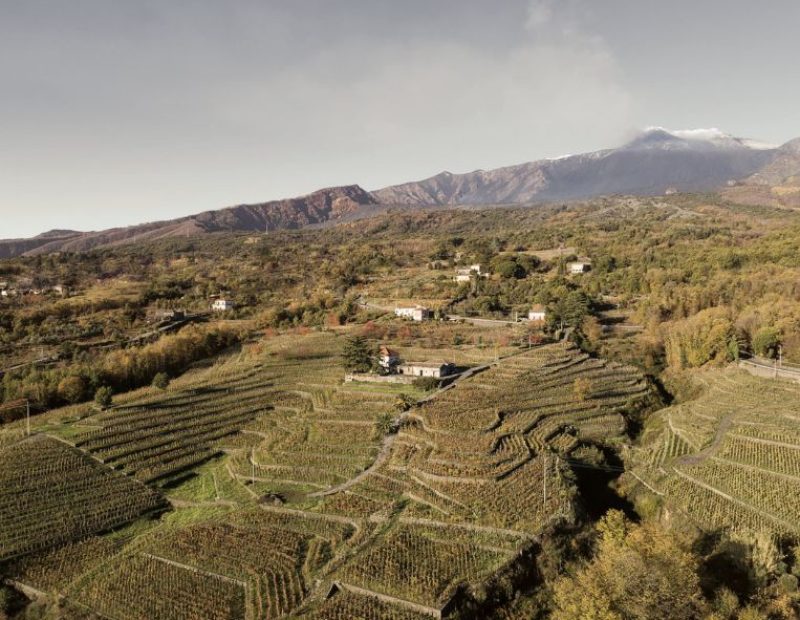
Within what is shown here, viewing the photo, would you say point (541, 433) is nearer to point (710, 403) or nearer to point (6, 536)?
point (710, 403)

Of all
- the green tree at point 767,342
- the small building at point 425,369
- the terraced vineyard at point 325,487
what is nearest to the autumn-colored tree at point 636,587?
the terraced vineyard at point 325,487

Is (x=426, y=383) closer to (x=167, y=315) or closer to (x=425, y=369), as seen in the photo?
(x=425, y=369)

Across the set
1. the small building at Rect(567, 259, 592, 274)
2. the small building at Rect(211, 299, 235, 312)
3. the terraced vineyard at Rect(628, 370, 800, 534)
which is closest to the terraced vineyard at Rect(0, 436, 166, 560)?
the terraced vineyard at Rect(628, 370, 800, 534)

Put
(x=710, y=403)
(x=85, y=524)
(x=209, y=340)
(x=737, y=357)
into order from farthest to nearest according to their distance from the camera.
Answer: (x=209, y=340), (x=737, y=357), (x=710, y=403), (x=85, y=524)

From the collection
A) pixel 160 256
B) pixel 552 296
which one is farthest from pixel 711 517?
pixel 160 256

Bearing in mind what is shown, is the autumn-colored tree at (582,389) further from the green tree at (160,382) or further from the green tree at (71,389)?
the green tree at (71,389)

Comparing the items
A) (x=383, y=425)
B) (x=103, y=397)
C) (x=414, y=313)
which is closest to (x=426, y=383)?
(x=383, y=425)

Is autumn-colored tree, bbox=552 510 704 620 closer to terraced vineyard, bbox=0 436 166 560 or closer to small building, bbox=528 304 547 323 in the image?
terraced vineyard, bbox=0 436 166 560
